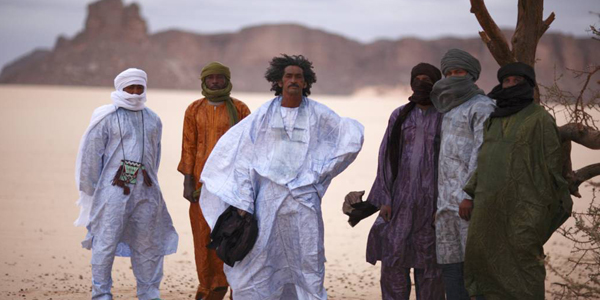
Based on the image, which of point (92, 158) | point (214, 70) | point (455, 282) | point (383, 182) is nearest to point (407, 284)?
point (455, 282)

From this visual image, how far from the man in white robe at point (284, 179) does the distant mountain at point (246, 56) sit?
90.5m

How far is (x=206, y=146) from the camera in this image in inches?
257

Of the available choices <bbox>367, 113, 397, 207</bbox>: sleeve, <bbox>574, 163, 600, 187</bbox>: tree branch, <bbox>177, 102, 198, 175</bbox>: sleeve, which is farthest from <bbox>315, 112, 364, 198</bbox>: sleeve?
<bbox>574, 163, 600, 187</bbox>: tree branch

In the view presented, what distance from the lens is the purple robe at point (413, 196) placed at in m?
5.20

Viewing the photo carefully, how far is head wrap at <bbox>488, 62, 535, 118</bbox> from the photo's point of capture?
4.70 metres

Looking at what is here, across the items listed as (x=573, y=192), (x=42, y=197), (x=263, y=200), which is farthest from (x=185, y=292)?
(x=42, y=197)

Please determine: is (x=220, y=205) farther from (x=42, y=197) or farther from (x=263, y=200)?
(x=42, y=197)

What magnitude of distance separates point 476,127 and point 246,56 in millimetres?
118821

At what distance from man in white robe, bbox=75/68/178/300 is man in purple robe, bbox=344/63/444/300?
187 cm

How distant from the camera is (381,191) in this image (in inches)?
212

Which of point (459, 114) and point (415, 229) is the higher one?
point (459, 114)

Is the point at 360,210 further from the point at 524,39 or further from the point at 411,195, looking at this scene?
the point at 524,39

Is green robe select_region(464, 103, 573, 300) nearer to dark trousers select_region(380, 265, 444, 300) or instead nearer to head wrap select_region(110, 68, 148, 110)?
dark trousers select_region(380, 265, 444, 300)

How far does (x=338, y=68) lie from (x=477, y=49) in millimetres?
20608
